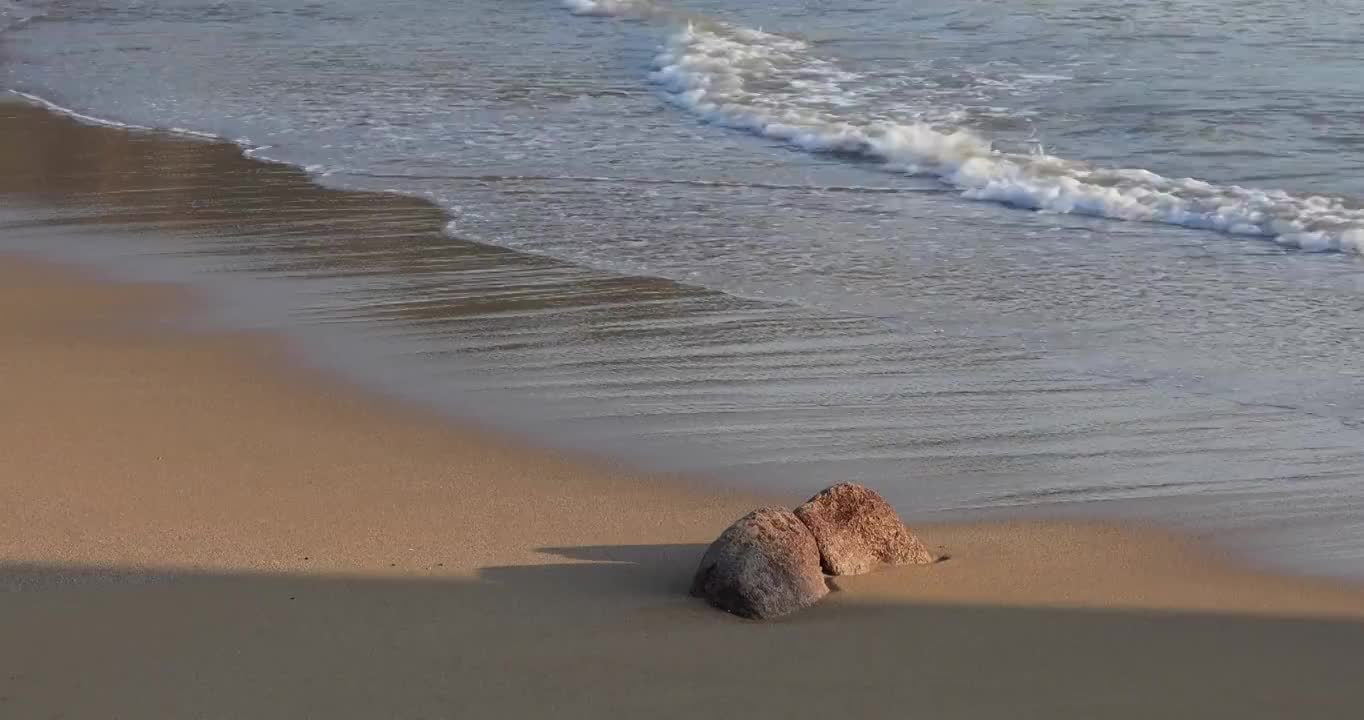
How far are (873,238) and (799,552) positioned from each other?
449 centimetres

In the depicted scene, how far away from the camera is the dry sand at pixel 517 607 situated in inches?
144

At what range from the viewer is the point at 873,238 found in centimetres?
845

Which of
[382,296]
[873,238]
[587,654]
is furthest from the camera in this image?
[873,238]

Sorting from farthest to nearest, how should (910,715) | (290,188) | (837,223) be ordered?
(290,188) → (837,223) → (910,715)

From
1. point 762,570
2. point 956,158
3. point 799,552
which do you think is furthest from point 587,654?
point 956,158

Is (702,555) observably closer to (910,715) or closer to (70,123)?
(910,715)

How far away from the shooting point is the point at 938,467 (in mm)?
5219

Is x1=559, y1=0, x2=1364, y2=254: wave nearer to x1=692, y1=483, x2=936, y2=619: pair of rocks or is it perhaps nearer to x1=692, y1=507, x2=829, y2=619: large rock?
x1=692, y1=483, x2=936, y2=619: pair of rocks

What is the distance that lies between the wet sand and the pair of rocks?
63mm

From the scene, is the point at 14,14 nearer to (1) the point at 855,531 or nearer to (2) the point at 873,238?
(2) the point at 873,238

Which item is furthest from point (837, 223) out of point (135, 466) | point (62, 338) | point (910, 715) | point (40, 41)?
point (40, 41)

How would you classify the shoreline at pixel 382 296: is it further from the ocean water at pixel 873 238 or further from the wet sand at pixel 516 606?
the wet sand at pixel 516 606

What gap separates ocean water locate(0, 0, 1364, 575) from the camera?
5477mm

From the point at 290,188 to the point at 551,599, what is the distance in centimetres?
625
